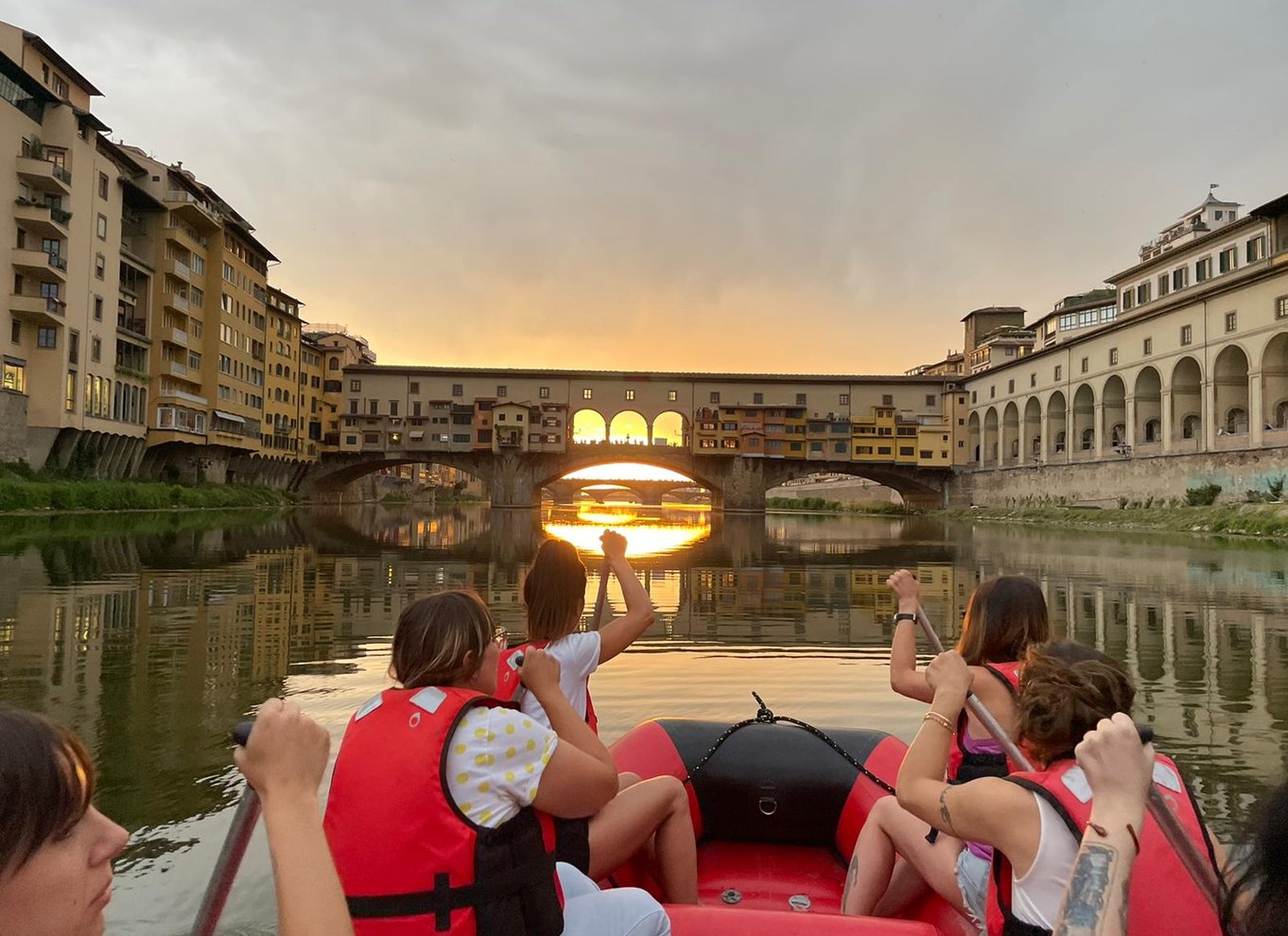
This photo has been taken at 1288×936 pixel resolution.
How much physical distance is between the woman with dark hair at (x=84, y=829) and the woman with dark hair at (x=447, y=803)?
50cm

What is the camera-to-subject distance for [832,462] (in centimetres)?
6091

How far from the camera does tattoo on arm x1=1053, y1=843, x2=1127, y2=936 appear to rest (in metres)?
1.32

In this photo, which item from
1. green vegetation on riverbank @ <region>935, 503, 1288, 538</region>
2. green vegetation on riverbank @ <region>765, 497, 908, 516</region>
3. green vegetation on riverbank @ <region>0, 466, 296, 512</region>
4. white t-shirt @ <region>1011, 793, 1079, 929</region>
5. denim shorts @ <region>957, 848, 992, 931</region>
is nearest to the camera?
white t-shirt @ <region>1011, 793, 1079, 929</region>

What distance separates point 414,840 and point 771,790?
8.94 ft

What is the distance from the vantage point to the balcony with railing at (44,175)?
3094 cm

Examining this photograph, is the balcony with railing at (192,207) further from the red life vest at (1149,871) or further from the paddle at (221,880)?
the red life vest at (1149,871)

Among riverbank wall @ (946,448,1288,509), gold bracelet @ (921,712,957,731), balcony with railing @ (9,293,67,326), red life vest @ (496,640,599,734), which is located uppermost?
balcony with railing @ (9,293,67,326)

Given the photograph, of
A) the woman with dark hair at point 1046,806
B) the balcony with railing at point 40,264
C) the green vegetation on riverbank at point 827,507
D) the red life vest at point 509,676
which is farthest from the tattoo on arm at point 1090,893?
the green vegetation on riverbank at point 827,507

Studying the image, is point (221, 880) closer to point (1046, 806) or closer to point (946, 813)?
point (946, 813)

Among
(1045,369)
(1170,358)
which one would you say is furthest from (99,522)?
(1045,369)

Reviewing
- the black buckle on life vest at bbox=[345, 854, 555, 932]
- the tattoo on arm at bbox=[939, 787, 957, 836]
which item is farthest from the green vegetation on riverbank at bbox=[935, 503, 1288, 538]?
the black buckle on life vest at bbox=[345, 854, 555, 932]

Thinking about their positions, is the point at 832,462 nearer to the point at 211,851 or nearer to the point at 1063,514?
the point at 1063,514

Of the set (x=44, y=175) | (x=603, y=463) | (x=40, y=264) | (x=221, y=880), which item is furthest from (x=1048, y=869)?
(x=603, y=463)

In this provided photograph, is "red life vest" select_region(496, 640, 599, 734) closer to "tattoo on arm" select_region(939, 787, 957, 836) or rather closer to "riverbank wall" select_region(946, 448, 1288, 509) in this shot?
"tattoo on arm" select_region(939, 787, 957, 836)
